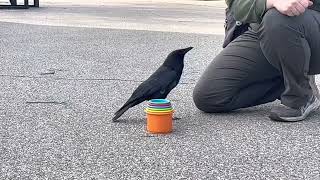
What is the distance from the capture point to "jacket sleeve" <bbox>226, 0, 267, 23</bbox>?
11.4 ft

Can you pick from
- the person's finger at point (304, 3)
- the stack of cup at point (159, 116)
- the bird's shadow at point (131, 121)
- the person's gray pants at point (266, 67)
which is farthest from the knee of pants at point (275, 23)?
the bird's shadow at point (131, 121)

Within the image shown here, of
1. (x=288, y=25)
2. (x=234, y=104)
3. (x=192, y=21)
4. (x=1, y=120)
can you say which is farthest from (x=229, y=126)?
(x=192, y=21)

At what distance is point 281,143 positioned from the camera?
3.15 metres

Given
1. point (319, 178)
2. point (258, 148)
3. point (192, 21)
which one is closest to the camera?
point (319, 178)

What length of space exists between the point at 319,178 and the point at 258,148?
503 mm

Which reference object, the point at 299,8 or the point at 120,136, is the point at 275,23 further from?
the point at 120,136

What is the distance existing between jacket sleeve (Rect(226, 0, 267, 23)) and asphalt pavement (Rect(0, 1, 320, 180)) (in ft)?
1.90

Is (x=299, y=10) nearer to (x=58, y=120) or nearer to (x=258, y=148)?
(x=258, y=148)

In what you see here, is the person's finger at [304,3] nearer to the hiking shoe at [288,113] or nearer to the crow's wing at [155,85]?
the hiking shoe at [288,113]

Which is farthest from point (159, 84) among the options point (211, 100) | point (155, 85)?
point (211, 100)

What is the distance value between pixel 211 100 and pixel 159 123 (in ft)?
1.99

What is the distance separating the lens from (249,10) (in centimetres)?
350

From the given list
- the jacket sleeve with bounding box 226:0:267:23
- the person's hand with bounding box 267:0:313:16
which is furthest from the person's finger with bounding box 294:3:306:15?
the jacket sleeve with bounding box 226:0:267:23

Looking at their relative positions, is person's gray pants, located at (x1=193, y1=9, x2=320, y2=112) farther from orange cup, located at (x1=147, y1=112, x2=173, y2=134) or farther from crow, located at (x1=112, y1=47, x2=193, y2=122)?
orange cup, located at (x1=147, y1=112, x2=173, y2=134)
